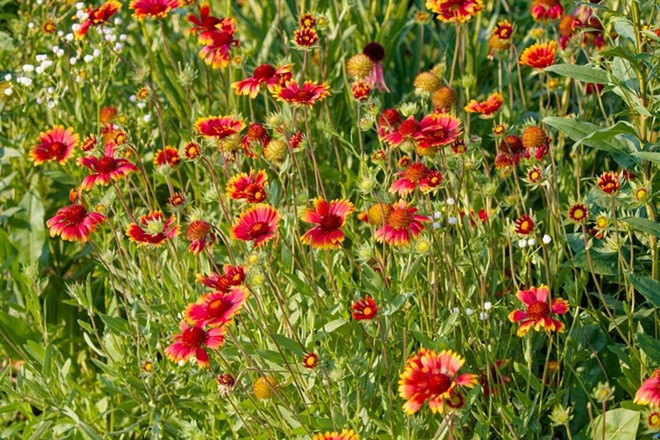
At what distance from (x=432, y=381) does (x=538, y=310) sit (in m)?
0.43

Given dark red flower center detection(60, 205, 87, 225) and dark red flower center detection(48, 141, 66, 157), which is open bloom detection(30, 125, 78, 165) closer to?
dark red flower center detection(48, 141, 66, 157)

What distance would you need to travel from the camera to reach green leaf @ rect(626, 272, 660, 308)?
192 centimetres

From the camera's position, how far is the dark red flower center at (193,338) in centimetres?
176

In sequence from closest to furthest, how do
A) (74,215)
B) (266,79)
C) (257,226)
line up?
(257,226) < (74,215) < (266,79)

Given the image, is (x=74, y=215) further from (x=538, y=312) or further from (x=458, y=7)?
(x=458, y=7)

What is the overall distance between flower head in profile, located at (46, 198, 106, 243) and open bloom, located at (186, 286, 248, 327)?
1.55ft

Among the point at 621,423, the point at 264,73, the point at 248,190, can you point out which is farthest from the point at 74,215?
the point at 621,423

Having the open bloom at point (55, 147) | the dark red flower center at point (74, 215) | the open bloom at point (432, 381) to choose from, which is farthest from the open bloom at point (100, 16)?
the open bloom at point (432, 381)

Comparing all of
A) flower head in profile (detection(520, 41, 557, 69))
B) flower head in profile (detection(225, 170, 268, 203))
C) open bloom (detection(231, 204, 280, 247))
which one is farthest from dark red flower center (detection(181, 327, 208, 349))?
flower head in profile (detection(520, 41, 557, 69))

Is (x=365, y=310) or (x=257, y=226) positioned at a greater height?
(x=257, y=226)

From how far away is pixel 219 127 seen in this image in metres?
2.21

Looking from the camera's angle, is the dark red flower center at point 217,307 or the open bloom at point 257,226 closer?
the dark red flower center at point 217,307

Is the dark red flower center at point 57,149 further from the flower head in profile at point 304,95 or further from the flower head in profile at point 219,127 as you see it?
the flower head in profile at point 304,95

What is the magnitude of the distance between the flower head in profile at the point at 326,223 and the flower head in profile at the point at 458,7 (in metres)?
0.87
